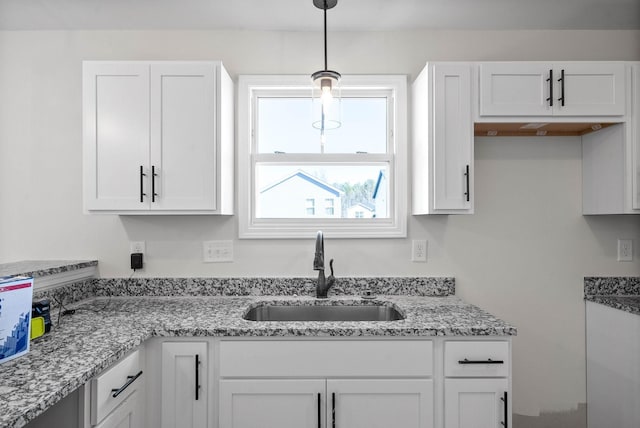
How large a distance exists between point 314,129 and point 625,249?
6.65ft

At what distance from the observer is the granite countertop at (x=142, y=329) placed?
1033 mm

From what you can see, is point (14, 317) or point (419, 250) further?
point (419, 250)

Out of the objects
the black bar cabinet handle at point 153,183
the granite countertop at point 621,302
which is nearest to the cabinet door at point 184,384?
the black bar cabinet handle at point 153,183

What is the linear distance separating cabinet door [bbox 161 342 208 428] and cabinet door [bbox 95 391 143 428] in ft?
0.35

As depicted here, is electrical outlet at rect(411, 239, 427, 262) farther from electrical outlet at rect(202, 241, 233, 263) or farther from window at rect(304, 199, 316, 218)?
electrical outlet at rect(202, 241, 233, 263)

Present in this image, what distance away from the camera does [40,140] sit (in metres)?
2.25

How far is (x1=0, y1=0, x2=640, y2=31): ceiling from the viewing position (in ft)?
6.61

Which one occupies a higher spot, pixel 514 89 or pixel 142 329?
pixel 514 89

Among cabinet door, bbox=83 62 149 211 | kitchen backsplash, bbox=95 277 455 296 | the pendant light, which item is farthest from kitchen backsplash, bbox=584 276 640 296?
cabinet door, bbox=83 62 149 211

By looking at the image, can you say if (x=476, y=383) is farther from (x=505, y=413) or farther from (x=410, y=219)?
(x=410, y=219)

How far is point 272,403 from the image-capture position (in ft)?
5.17

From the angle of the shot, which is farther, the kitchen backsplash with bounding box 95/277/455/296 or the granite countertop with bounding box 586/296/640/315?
the kitchen backsplash with bounding box 95/277/455/296

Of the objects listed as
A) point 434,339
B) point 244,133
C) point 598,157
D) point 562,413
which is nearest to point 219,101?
point 244,133

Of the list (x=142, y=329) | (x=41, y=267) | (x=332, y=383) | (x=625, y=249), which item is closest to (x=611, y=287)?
(x=625, y=249)
